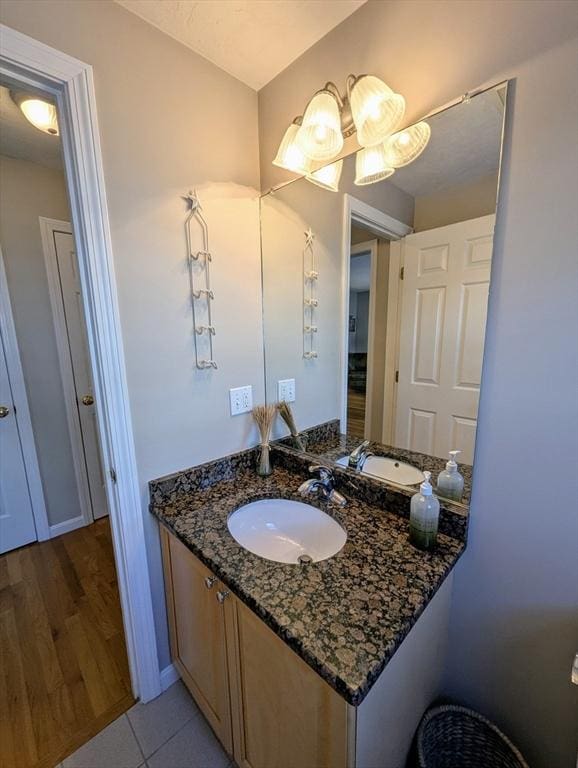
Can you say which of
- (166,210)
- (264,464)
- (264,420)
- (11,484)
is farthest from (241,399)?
(11,484)

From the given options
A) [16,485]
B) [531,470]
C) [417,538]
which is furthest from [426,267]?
[16,485]

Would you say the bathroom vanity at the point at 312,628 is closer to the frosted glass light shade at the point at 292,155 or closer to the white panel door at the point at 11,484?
the frosted glass light shade at the point at 292,155

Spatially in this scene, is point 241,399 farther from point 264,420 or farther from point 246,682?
point 246,682

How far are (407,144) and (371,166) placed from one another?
13 centimetres

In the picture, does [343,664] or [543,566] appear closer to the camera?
[343,664]

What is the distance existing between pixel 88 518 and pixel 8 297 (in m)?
1.65

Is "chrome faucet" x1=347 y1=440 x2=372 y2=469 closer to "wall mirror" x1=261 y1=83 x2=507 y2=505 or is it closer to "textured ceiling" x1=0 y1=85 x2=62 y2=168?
"wall mirror" x1=261 y1=83 x2=507 y2=505

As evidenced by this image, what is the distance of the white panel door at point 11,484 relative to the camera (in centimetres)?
200

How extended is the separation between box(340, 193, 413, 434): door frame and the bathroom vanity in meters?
0.40

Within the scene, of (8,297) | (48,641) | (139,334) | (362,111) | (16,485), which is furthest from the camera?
(16,485)

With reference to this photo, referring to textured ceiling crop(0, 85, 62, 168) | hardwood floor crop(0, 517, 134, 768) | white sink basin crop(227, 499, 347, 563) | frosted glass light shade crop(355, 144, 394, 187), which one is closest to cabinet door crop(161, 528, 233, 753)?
white sink basin crop(227, 499, 347, 563)

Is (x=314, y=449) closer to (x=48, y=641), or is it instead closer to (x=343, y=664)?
(x=343, y=664)

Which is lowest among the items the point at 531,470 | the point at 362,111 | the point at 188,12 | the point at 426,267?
the point at 531,470

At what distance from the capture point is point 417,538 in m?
0.90
